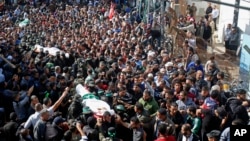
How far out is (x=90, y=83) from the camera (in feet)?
31.6

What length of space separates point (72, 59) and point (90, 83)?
4.65m

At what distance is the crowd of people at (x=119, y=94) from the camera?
291 inches

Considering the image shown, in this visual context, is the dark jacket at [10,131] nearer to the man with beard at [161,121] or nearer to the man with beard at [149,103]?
the man with beard at [161,121]

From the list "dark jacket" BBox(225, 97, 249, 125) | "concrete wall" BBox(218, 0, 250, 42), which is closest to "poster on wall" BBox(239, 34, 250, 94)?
"concrete wall" BBox(218, 0, 250, 42)

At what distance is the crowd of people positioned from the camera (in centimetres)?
740

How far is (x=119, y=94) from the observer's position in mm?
9094

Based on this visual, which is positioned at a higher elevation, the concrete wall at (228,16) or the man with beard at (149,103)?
the man with beard at (149,103)

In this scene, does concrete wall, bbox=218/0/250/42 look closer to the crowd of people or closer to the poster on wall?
the crowd of people

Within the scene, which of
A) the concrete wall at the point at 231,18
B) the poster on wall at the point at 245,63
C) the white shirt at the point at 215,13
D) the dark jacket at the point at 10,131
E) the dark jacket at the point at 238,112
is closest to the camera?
the dark jacket at the point at 10,131

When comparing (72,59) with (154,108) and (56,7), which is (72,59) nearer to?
(154,108)

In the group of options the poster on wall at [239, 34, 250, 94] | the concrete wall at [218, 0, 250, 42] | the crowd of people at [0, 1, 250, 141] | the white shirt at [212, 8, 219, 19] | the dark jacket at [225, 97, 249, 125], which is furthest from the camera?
the white shirt at [212, 8, 219, 19]

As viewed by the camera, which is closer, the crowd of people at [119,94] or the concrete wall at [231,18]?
the crowd of people at [119,94]

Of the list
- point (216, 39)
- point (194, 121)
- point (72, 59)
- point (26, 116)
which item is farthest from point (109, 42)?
point (194, 121)

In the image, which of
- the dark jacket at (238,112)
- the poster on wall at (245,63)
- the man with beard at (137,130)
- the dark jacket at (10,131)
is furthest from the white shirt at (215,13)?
the dark jacket at (10,131)
